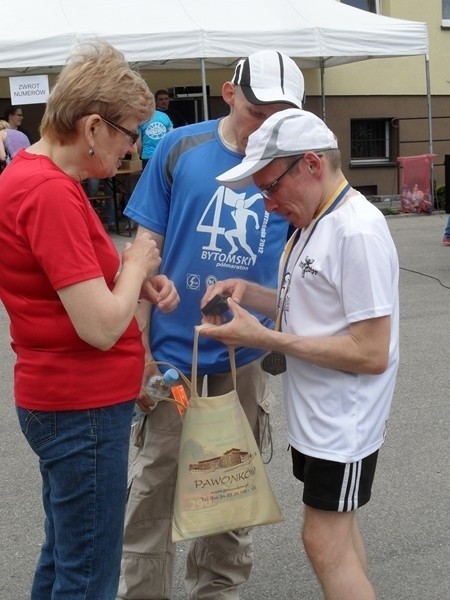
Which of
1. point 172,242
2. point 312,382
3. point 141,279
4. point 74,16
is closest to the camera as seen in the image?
point 141,279

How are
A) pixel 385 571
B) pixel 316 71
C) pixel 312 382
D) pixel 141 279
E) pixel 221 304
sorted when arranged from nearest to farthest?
1. pixel 141 279
2. pixel 312 382
3. pixel 221 304
4. pixel 385 571
5. pixel 316 71

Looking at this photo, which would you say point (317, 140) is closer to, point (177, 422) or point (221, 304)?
point (221, 304)

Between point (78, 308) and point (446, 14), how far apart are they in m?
16.5

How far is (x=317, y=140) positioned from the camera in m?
2.29

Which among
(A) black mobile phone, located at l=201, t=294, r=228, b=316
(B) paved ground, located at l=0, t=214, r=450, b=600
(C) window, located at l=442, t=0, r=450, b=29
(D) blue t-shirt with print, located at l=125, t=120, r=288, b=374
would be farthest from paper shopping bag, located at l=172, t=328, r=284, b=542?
(C) window, located at l=442, t=0, r=450, b=29

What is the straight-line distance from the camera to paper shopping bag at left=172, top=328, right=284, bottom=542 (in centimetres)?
252

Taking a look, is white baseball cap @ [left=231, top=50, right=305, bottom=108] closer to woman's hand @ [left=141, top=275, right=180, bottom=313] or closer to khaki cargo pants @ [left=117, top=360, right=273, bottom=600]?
woman's hand @ [left=141, top=275, right=180, bottom=313]

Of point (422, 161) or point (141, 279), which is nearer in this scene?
point (141, 279)

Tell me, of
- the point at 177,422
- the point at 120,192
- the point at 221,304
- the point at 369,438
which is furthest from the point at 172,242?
the point at 120,192

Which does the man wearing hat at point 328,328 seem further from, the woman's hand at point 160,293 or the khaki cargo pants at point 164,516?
the khaki cargo pants at point 164,516

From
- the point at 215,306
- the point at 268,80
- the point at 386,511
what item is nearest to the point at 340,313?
the point at 215,306

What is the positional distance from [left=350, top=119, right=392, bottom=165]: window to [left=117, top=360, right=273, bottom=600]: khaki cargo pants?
14.2 meters

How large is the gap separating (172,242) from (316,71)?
13787mm

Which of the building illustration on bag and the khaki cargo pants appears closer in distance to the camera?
the building illustration on bag
